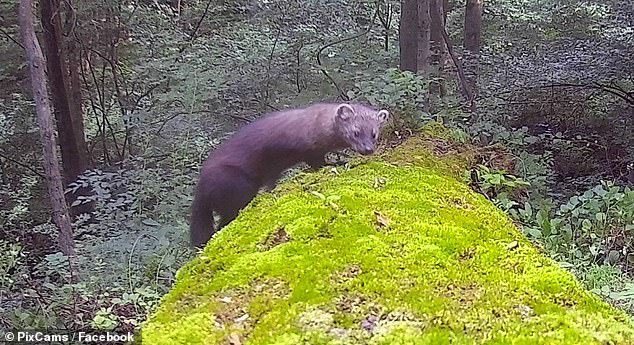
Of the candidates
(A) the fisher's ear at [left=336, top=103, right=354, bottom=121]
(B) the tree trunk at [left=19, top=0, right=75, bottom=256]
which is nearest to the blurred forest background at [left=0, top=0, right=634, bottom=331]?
(B) the tree trunk at [left=19, top=0, right=75, bottom=256]

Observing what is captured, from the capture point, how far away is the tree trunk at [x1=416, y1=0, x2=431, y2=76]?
26.8 feet

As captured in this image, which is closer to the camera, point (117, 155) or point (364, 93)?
point (364, 93)

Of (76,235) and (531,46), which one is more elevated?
(531,46)

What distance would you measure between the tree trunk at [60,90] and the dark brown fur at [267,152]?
5.07m

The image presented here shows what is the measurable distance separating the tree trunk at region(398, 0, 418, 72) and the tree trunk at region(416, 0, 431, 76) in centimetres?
20

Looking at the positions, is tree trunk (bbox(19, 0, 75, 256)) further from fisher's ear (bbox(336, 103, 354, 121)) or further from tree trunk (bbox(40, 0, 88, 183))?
tree trunk (bbox(40, 0, 88, 183))

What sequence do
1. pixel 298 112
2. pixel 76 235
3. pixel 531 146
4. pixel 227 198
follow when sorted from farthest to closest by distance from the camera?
pixel 531 146, pixel 76 235, pixel 298 112, pixel 227 198

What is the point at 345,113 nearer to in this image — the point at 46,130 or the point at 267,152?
the point at 267,152

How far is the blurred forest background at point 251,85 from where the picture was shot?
777 cm

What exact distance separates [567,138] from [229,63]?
16.2 ft

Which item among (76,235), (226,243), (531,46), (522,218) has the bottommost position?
(76,235)

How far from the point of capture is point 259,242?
9.40 feet

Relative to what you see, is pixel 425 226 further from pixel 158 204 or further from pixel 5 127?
pixel 5 127

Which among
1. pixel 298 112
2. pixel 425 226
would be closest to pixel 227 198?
pixel 298 112
